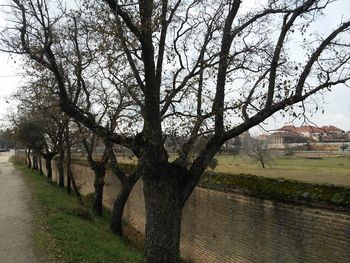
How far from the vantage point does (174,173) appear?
31.7 feet

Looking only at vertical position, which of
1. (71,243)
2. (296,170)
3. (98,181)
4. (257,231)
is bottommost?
(296,170)

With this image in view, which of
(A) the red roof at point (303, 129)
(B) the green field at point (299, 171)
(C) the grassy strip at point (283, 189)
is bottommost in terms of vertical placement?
(B) the green field at point (299, 171)

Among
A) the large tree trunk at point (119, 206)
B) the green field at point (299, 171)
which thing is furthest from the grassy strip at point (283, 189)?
the large tree trunk at point (119, 206)

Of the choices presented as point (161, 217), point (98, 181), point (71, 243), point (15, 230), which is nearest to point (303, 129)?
point (161, 217)

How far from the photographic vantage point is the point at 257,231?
10867 mm

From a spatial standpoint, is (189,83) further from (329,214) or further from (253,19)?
(329,214)

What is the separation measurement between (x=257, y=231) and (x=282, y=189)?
1.41 metres

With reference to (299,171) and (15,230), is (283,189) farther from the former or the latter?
(299,171)

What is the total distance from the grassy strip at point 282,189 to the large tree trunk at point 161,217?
8.19 feet

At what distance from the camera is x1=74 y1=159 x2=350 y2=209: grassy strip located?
8655mm

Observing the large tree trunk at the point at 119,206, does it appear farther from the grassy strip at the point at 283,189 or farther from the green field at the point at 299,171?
the grassy strip at the point at 283,189

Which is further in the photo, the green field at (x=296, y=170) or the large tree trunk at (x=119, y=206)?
the green field at (x=296, y=170)

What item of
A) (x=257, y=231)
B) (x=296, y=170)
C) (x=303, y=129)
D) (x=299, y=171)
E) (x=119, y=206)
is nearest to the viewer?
(x=303, y=129)

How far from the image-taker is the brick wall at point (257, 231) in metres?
8.68
